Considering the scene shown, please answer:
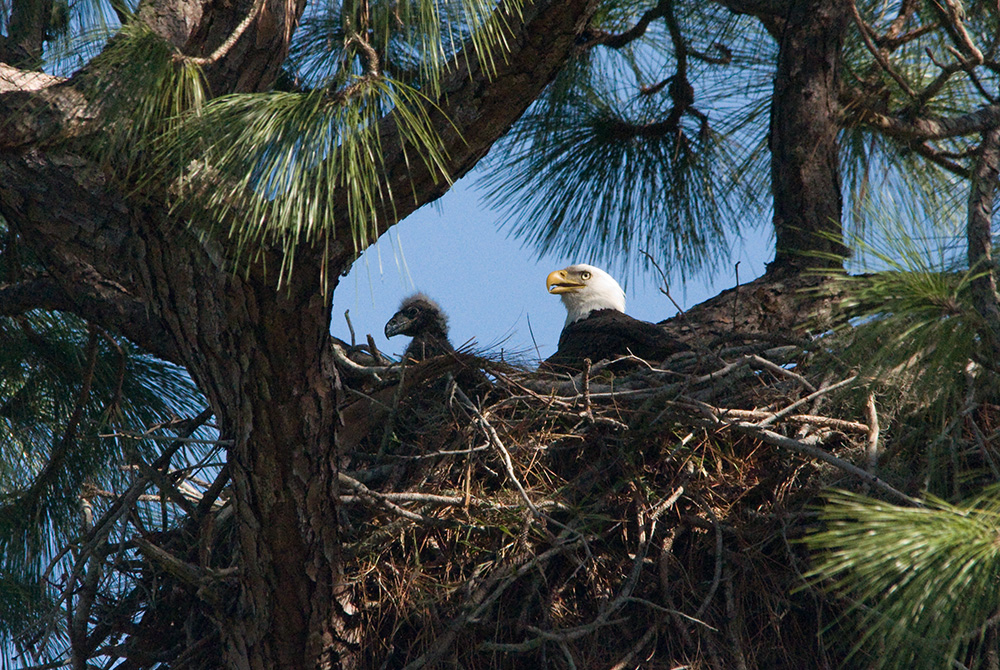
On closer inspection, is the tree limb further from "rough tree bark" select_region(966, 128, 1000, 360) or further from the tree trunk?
the tree trunk

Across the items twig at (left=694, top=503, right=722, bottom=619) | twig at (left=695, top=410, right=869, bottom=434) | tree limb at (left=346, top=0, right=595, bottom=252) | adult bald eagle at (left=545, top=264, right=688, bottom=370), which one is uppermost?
adult bald eagle at (left=545, top=264, right=688, bottom=370)

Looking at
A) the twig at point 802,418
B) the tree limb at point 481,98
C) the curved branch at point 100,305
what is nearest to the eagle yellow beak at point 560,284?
the twig at point 802,418

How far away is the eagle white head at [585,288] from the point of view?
5.19 m

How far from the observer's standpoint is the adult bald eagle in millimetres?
3980

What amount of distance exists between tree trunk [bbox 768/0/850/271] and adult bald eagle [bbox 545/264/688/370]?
580 mm

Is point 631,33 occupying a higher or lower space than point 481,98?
higher

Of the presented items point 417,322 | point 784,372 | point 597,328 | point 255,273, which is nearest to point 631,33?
point 597,328

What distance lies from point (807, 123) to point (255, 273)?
2576mm

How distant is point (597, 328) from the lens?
4254mm

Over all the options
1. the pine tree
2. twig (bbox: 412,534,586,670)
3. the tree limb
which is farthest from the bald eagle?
the tree limb

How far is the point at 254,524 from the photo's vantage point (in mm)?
2445

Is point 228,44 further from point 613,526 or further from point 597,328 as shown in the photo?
point 597,328

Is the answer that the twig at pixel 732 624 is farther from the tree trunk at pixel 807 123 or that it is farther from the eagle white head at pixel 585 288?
the eagle white head at pixel 585 288

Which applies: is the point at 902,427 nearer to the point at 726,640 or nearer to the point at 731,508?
the point at 731,508
